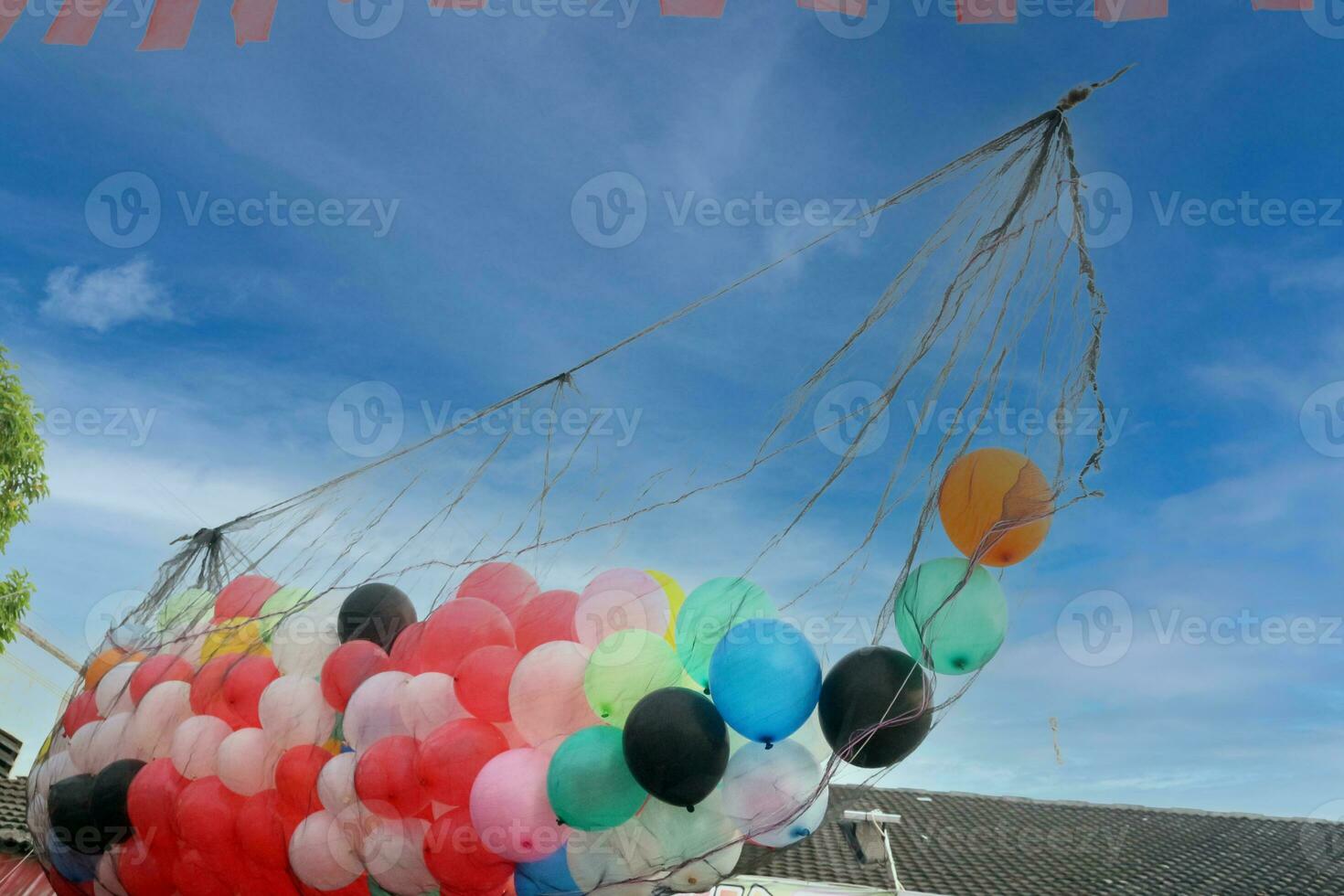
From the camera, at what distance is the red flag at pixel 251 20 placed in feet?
13.5

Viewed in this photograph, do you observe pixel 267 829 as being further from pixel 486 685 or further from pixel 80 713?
pixel 80 713

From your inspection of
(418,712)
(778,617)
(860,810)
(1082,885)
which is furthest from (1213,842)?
(418,712)

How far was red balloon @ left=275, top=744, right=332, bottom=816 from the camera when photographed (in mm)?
3715

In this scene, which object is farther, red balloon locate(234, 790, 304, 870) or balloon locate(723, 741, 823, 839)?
red balloon locate(234, 790, 304, 870)

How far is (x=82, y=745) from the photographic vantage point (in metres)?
4.41

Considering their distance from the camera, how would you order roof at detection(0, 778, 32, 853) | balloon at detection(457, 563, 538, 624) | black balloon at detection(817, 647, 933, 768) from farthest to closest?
roof at detection(0, 778, 32, 853), balloon at detection(457, 563, 538, 624), black balloon at detection(817, 647, 933, 768)

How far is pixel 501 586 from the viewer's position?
14.0 feet

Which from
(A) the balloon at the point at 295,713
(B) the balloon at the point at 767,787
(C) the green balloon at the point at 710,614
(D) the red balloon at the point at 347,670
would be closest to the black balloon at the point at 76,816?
(A) the balloon at the point at 295,713

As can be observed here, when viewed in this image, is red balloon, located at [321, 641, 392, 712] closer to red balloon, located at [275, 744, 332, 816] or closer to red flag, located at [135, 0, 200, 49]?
red balloon, located at [275, 744, 332, 816]

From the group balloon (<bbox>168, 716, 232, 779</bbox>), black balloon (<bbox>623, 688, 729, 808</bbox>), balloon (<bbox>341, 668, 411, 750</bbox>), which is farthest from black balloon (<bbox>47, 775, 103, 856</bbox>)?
black balloon (<bbox>623, 688, 729, 808</bbox>)

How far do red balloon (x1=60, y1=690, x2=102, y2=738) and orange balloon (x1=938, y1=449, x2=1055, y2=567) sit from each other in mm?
4320

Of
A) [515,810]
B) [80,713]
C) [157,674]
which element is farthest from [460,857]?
[80,713]

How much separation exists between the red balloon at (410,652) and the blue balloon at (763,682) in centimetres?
129

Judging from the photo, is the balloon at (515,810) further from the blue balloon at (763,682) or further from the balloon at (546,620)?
the blue balloon at (763,682)
